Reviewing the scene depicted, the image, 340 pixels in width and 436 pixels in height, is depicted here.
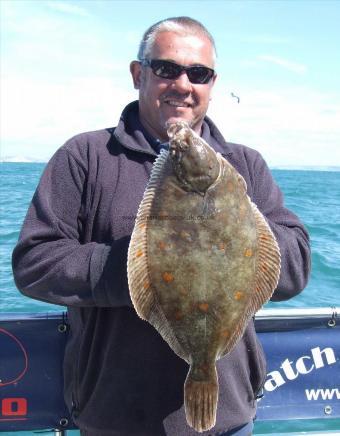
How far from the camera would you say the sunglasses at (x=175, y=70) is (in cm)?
271

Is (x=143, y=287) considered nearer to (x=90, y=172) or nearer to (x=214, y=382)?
(x=214, y=382)

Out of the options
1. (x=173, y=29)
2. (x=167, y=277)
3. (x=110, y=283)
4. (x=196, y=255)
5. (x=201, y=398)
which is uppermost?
(x=173, y=29)

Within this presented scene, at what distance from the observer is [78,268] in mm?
2424

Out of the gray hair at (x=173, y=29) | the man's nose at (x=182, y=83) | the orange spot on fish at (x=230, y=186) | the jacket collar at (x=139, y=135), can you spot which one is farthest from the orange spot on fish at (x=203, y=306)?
the gray hair at (x=173, y=29)

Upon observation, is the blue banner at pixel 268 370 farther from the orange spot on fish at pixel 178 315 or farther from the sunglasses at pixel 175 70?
the sunglasses at pixel 175 70

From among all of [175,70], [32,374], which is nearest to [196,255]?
[175,70]

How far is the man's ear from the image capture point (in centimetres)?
298

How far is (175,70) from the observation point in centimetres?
272

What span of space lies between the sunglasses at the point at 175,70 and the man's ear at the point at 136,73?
221 millimetres

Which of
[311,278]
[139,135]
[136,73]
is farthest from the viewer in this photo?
[311,278]

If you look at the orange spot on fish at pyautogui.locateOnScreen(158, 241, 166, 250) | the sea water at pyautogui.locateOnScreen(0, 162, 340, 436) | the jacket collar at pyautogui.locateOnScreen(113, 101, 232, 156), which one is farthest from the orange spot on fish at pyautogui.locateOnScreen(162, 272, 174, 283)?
the sea water at pyautogui.locateOnScreen(0, 162, 340, 436)

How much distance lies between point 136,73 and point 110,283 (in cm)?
128

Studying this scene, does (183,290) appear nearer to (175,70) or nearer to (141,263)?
(141,263)

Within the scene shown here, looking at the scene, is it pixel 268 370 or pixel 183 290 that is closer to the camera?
pixel 183 290
